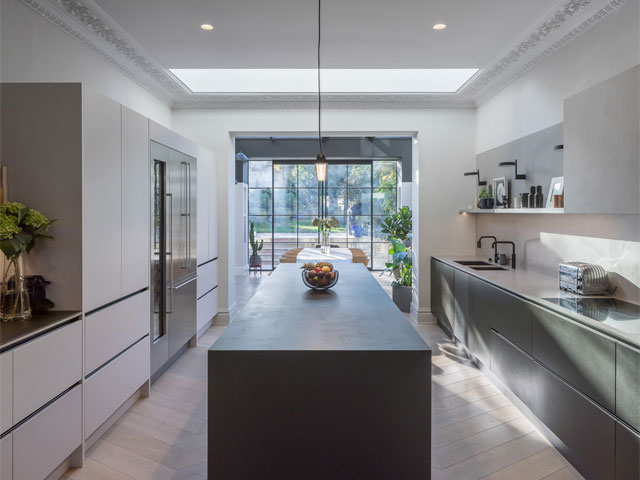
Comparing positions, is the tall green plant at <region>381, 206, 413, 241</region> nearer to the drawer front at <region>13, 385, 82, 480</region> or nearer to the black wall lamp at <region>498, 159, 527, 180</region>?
the black wall lamp at <region>498, 159, 527, 180</region>

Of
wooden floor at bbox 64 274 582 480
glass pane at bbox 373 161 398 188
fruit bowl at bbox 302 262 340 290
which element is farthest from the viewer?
glass pane at bbox 373 161 398 188

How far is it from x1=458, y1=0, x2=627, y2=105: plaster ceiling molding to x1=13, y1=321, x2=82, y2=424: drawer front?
381 centimetres

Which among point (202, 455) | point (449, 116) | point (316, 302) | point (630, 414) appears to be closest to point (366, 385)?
point (316, 302)

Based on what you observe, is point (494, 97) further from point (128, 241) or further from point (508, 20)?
point (128, 241)

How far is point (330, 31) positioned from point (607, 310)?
2791 millimetres

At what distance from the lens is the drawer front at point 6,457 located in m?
1.79

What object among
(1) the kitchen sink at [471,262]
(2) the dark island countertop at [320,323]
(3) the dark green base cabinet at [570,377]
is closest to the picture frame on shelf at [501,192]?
(1) the kitchen sink at [471,262]

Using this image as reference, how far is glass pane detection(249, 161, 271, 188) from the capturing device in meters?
10.8

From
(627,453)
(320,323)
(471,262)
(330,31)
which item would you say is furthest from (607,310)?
(330,31)

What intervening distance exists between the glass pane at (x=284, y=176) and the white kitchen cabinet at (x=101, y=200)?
313 inches

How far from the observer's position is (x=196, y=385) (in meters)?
3.54

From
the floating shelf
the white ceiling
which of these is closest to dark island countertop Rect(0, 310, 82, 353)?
the white ceiling

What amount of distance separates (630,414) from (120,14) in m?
3.93

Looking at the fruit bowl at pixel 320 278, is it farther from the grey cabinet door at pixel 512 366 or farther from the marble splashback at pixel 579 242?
the marble splashback at pixel 579 242
